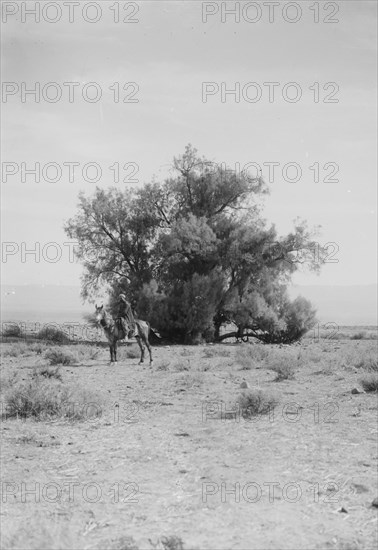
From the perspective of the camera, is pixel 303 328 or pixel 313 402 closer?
pixel 313 402

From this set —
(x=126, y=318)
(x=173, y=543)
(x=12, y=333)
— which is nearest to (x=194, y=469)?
(x=173, y=543)

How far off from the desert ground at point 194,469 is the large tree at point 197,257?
18.5 metres

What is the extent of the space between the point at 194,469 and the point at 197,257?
27.3 metres

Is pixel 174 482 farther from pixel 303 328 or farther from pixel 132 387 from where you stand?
pixel 303 328

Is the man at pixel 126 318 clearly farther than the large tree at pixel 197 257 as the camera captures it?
No

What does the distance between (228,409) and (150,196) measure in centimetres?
2472

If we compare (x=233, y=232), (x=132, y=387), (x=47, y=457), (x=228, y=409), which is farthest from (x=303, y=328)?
(x=47, y=457)

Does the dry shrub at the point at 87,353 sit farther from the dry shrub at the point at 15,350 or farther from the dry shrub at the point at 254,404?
the dry shrub at the point at 254,404

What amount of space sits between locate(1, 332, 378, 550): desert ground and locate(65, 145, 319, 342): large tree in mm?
18536

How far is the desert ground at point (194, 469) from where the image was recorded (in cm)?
650

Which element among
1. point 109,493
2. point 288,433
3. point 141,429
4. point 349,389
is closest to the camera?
point 109,493

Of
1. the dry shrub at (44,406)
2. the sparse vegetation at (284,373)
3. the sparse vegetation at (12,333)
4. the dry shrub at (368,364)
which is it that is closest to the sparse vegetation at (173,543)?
the dry shrub at (44,406)

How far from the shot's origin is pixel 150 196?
3653 cm

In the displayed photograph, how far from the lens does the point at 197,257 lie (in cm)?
3588
